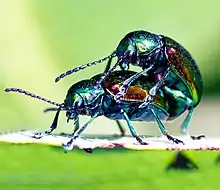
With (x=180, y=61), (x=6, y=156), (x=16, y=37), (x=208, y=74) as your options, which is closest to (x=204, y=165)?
(x=6, y=156)

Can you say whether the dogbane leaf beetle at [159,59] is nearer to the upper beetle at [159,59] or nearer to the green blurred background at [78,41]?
the upper beetle at [159,59]

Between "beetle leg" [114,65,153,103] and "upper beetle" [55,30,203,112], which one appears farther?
"upper beetle" [55,30,203,112]

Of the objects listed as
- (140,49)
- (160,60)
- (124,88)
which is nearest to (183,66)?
(160,60)

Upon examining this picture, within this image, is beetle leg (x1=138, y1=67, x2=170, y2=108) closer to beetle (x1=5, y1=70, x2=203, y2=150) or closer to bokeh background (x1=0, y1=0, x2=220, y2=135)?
beetle (x1=5, y1=70, x2=203, y2=150)

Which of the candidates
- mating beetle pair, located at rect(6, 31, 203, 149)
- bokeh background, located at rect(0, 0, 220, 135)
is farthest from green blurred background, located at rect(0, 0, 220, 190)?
mating beetle pair, located at rect(6, 31, 203, 149)

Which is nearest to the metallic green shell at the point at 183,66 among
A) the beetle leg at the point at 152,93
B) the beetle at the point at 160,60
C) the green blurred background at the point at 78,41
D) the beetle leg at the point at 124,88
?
the beetle at the point at 160,60

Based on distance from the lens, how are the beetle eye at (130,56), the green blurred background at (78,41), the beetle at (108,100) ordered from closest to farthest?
the beetle at (108,100) → the beetle eye at (130,56) → the green blurred background at (78,41)

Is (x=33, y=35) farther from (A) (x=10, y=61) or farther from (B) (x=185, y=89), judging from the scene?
(B) (x=185, y=89)
